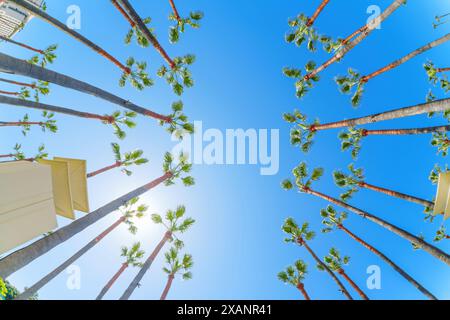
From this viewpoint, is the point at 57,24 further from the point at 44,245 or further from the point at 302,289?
the point at 302,289

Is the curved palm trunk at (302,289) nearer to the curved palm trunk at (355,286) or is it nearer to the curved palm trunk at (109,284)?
the curved palm trunk at (355,286)

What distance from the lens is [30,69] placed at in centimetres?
843

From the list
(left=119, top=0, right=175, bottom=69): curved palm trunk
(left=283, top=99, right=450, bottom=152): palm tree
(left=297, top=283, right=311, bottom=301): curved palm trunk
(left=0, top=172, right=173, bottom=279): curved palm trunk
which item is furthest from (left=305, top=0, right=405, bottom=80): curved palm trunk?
(left=0, top=172, right=173, bottom=279): curved palm trunk

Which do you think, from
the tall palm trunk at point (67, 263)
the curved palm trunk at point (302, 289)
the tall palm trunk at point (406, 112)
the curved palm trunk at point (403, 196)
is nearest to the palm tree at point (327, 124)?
the tall palm trunk at point (406, 112)

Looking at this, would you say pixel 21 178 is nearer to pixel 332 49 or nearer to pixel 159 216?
pixel 159 216

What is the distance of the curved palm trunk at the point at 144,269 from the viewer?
12622 mm

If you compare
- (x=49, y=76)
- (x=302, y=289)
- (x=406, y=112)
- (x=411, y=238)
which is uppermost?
(x=49, y=76)

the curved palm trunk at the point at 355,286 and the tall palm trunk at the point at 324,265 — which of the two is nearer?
the curved palm trunk at the point at 355,286

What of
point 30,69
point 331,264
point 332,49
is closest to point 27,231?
point 30,69

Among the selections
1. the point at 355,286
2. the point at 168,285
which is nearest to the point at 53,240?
the point at 168,285

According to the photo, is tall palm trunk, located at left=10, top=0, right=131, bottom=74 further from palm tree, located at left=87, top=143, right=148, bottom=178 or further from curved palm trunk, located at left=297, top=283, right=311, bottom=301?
curved palm trunk, located at left=297, top=283, right=311, bottom=301

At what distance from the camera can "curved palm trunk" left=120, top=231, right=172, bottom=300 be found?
12.6m

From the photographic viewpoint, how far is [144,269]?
14.5 meters
